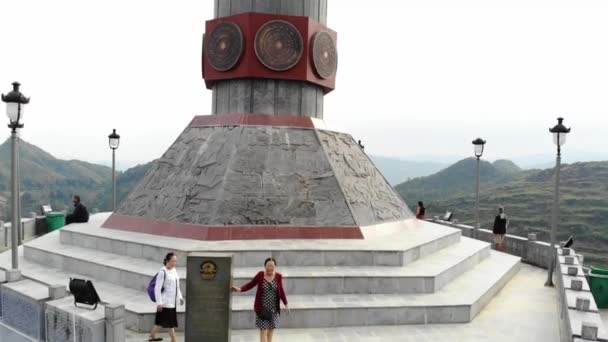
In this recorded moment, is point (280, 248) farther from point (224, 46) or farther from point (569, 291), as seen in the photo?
point (224, 46)

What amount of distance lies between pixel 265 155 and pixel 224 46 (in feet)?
10.2

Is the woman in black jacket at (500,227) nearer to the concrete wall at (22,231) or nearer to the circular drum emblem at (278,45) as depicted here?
the circular drum emblem at (278,45)

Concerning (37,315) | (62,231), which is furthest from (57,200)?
(37,315)

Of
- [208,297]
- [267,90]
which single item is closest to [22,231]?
[267,90]

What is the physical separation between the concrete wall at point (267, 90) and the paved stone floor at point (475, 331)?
6000 mm

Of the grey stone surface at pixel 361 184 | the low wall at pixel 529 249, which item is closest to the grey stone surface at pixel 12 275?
the grey stone surface at pixel 361 184

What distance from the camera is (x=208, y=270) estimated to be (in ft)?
16.9

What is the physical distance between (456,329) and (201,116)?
7.95m

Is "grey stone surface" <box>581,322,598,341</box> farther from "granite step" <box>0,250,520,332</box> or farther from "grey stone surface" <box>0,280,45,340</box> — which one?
"grey stone surface" <box>0,280,45,340</box>

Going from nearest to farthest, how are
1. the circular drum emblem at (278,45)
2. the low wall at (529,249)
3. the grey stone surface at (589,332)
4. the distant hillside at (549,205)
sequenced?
1. the grey stone surface at (589,332)
2. the circular drum emblem at (278,45)
3. the low wall at (529,249)
4. the distant hillside at (549,205)

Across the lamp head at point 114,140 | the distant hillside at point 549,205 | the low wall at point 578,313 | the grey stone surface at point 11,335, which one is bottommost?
the distant hillside at point 549,205

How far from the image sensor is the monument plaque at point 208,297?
5.14m

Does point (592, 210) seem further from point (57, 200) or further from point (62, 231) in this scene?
point (57, 200)

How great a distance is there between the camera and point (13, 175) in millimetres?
8031
